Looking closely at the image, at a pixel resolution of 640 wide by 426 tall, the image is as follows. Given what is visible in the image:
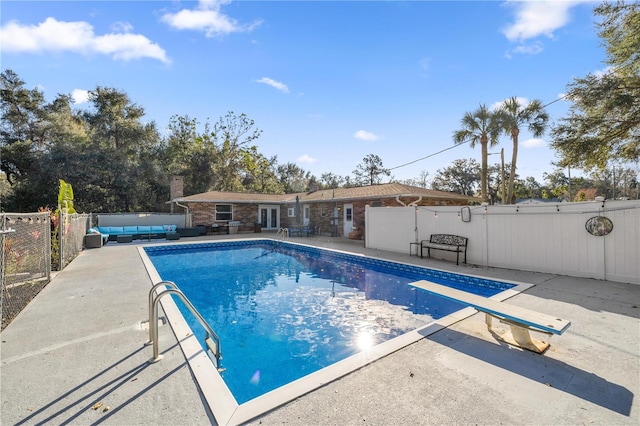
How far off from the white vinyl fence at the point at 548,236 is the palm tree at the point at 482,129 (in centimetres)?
1043

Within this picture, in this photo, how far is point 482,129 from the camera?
60.1ft

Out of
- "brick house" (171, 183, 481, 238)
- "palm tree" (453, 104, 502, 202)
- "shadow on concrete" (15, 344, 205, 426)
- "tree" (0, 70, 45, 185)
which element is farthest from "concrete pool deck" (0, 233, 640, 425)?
"tree" (0, 70, 45, 185)

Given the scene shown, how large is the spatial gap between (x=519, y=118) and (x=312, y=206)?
47.0 feet

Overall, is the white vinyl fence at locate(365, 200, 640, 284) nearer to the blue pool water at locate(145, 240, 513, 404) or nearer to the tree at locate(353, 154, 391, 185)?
the blue pool water at locate(145, 240, 513, 404)

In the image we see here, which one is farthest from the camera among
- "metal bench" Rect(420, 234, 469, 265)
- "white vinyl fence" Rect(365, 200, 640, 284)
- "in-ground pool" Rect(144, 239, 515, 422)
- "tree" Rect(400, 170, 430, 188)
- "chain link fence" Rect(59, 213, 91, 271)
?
"tree" Rect(400, 170, 430, 188)

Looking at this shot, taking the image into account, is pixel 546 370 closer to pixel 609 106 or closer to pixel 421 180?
pixel 609 106

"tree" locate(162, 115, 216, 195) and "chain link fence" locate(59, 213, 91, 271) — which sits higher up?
"tree" locate(162, 115, 216, 195)

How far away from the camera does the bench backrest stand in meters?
9.28

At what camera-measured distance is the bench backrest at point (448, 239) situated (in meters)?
9.28

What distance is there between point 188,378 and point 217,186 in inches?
1121

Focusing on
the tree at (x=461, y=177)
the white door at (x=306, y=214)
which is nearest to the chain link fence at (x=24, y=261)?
the white door at (x=306, y=214)

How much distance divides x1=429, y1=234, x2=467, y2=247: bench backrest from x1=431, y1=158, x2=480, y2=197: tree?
111ft

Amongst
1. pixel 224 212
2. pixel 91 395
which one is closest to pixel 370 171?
pixel 224 212

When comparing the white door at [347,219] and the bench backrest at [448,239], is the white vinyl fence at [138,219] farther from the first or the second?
the bench backrest at [448,239]
